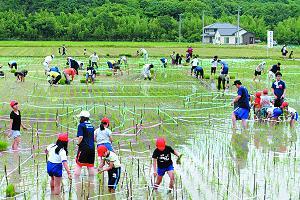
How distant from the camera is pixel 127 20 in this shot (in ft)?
325

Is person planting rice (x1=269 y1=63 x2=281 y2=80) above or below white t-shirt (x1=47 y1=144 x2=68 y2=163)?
above

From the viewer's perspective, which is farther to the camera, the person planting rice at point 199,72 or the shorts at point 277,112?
the person planting rice at point 199,72

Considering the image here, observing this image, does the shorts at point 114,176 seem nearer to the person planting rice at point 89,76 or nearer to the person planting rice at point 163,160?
the person planting rice at point 163,160

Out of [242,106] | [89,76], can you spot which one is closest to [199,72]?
[89,76]

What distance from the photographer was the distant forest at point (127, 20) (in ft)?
303

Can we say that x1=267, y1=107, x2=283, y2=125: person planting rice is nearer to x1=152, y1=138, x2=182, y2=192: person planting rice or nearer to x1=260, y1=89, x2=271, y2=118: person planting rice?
x1=260, y1=89, x2=271, y2=118: person planting rice

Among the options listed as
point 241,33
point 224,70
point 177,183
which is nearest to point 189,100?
point 224,70

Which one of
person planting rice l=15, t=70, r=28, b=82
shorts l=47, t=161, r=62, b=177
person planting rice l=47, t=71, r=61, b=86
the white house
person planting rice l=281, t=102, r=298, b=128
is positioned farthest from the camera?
the white house

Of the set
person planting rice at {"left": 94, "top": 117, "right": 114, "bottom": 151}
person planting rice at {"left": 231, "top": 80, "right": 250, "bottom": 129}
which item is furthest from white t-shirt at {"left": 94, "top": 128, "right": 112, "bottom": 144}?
Result: person planting rice at {"left": 231, "top": 80, "right": 250, "bottom": 129}

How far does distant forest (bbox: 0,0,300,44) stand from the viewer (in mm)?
92312

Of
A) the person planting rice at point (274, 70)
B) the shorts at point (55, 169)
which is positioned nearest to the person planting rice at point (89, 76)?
the person planting rice at point (274, 70)

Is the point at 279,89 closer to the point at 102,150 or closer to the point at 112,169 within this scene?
the point at 102,150

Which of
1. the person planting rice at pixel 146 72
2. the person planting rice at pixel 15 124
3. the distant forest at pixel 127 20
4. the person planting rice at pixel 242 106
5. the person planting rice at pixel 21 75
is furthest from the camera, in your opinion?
the distant forest at pixel 127 20

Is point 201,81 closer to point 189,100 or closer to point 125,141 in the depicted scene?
point 189,100
